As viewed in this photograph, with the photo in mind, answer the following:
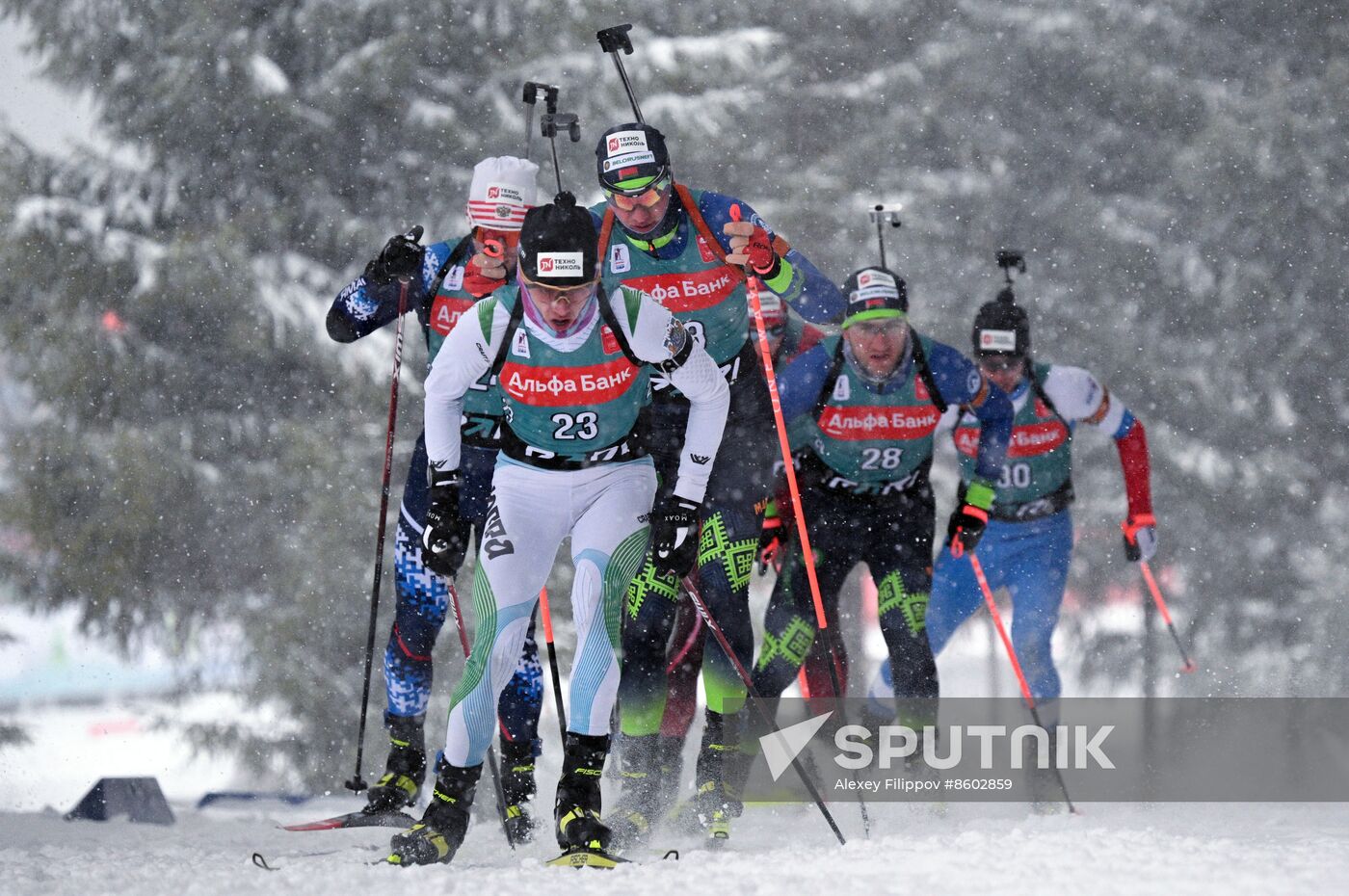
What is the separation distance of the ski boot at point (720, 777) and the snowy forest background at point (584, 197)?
789 centimetres

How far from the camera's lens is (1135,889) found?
11.8 ft

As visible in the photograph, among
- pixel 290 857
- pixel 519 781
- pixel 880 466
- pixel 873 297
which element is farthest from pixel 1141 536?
pixel 290 857

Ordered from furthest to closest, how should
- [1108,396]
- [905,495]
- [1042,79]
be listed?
[1042,79], [1108,396], [905,495]

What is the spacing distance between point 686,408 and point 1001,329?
1.80 m

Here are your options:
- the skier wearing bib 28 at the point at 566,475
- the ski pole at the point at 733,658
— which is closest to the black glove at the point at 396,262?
the skier wearing bib 28 at the point at 566,475

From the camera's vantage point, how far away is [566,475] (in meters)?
4.54

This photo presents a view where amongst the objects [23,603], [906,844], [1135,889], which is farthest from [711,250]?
[23,603]

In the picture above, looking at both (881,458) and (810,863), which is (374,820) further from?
(881,458)

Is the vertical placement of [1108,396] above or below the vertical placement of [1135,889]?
above

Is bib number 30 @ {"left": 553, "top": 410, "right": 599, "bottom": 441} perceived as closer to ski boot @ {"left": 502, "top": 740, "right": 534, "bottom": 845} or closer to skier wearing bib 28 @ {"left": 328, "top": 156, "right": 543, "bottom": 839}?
skier wearing bib 28 @ {"left": 328, "top": 156, "right": 543, "bottom": 839}

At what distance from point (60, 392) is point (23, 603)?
1920mm

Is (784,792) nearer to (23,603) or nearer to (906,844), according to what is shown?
(906,844)

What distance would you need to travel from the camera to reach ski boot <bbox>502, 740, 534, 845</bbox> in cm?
513

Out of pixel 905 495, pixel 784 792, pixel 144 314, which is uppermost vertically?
pixel 144 314
